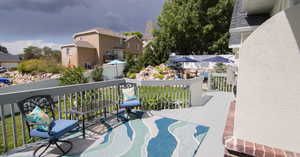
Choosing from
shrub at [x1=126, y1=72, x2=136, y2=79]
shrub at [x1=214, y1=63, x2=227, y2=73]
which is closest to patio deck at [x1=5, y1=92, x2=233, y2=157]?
shrub at [x1=214, y1=63, x2=227, y2=73]

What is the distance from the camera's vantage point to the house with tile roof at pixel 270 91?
1.39 meters

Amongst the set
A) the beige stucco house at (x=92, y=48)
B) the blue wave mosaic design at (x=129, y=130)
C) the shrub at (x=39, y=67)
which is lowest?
the blue wave mosaic design at (x=129, y=130)

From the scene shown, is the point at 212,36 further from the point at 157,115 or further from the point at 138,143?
the point at 138,143

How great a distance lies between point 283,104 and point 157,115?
3397 mm

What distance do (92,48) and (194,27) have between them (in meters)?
15.8

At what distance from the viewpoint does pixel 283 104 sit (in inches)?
57.4

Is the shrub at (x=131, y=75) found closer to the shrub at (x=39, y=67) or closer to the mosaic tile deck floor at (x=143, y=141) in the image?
the shrub at (x=39, y=67)

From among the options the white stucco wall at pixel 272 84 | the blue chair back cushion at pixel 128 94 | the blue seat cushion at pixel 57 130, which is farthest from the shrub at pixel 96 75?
the white stucco wall at pixel 272 84

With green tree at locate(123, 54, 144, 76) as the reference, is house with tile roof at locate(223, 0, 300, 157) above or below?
below

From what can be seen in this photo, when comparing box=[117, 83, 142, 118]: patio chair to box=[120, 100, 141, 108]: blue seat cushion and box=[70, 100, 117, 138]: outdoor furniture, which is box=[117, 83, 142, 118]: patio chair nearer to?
box=[120, 100, 141, 108]: blue seat cushion

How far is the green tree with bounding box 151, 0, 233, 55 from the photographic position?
16312 mm

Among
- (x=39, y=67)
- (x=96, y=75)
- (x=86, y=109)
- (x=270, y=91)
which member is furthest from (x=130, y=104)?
(x=39, y=67)

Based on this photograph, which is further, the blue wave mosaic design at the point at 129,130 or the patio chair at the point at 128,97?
the patio chair at the point at 128,97

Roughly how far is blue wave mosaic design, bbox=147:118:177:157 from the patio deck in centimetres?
52
